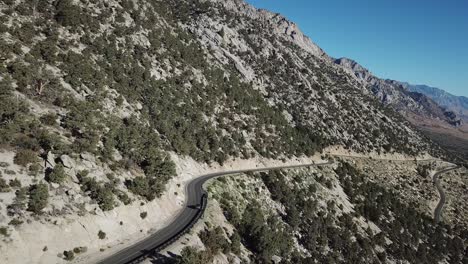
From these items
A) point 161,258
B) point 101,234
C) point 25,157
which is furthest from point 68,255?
point 25,157

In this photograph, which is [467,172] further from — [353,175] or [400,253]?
[400,253]

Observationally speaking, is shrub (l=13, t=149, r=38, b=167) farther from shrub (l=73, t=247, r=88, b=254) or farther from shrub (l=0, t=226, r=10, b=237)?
shrub (l=73, t=247, r=88, b=254)

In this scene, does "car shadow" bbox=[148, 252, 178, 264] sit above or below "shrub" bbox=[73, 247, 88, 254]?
above

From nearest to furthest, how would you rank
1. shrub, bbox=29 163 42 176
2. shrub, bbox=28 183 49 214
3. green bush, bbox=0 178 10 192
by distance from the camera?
green bush, bbox=0 178 10 192
shrub, bbox=28 183 49 214
shrub, bbox=29 163 42 176

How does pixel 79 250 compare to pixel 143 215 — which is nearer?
pixel 79 250

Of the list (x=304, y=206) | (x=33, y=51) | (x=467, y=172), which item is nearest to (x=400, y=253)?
(x=304, y=206)

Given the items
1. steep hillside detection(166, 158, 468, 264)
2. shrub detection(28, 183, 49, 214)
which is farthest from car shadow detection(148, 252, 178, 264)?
shrub detection(28, 183, 49, 214)

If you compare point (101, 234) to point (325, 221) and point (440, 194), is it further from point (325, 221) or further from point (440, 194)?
point (440, 194)

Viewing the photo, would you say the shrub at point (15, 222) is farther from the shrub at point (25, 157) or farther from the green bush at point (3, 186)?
the shrub at point (25, 157)
